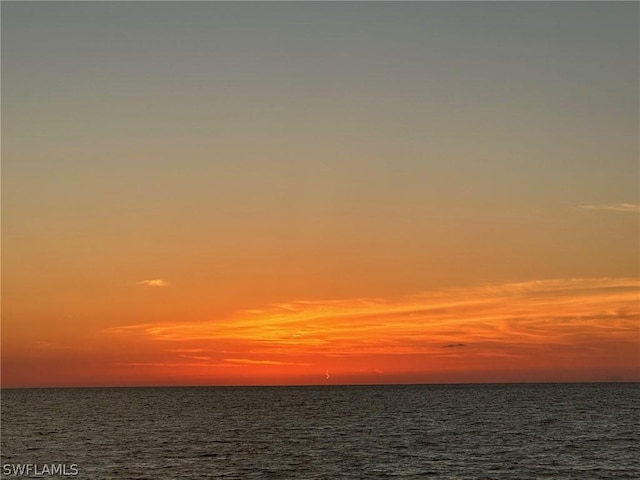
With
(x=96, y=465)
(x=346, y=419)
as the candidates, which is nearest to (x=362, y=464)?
(x=96, y=465)

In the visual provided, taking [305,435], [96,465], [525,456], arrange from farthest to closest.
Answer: [305,435] → [525,456] → [96,465]

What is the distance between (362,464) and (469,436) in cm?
3512

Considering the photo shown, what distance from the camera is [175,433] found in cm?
11794

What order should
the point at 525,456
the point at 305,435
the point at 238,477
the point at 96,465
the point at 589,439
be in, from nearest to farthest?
the point at 238,477, the point at 96,465, the point at 525,456, the point at 589,439, the point at 305,435

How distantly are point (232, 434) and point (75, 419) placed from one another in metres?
51.9

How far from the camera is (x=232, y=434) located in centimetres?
11669

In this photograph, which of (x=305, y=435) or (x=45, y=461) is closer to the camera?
(x=45, y=461)

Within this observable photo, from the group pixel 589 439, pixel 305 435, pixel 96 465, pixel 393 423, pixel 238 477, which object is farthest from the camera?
pixel 393 423

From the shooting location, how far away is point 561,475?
7262 cm

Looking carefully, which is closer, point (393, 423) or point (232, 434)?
point (232, 434)

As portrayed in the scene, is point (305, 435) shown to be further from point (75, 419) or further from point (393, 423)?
point (75, 419)

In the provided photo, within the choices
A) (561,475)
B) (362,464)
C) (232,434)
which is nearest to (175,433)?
(232,434)

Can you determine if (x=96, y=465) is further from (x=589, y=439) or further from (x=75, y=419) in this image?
(x=75, y=419)

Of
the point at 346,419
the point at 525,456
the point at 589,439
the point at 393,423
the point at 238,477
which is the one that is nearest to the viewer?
the point at 238,477
